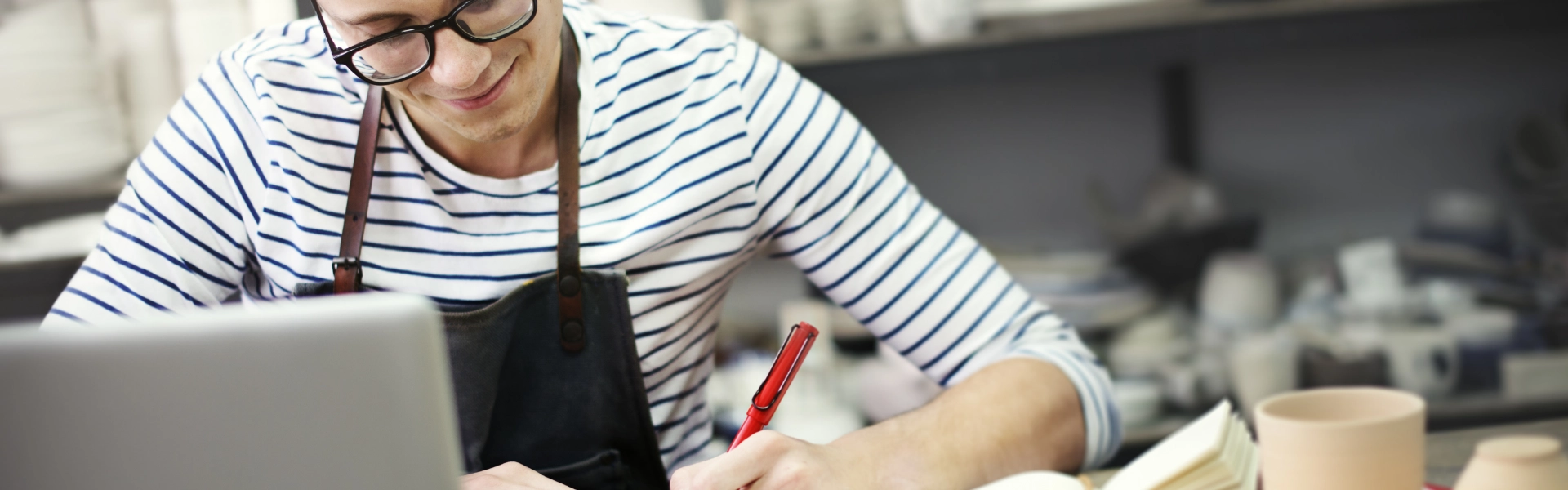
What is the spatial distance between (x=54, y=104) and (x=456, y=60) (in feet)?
3.99

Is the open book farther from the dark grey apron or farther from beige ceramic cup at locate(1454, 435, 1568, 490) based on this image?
the dark grey apron

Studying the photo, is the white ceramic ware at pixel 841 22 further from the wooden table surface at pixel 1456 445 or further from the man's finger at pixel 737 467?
the man's finger at pixel 737 467

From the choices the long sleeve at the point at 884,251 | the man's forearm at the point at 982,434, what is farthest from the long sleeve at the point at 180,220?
the man's forearm at the point at 982,434

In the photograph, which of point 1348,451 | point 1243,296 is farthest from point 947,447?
point 1243,296

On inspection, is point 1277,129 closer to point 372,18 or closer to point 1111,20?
point 1111,20

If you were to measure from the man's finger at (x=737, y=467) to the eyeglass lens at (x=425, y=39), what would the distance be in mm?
Result: 336

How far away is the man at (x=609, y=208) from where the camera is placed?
0.84 meters

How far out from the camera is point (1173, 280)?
1935 mm

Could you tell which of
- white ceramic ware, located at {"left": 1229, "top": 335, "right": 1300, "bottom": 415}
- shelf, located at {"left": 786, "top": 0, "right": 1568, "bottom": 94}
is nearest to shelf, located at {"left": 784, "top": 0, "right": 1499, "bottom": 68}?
shelf, located at {"left": 786, "top": 0, "right": 1568, "bottom": 94}

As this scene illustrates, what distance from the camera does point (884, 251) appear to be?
998 mm

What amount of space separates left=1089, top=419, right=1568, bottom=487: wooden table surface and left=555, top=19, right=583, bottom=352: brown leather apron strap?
0.44m

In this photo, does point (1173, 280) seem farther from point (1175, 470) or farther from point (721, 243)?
point (1175, 470)

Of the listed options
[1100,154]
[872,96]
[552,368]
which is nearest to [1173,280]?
[1100,154]

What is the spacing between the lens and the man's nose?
2.59 ft
